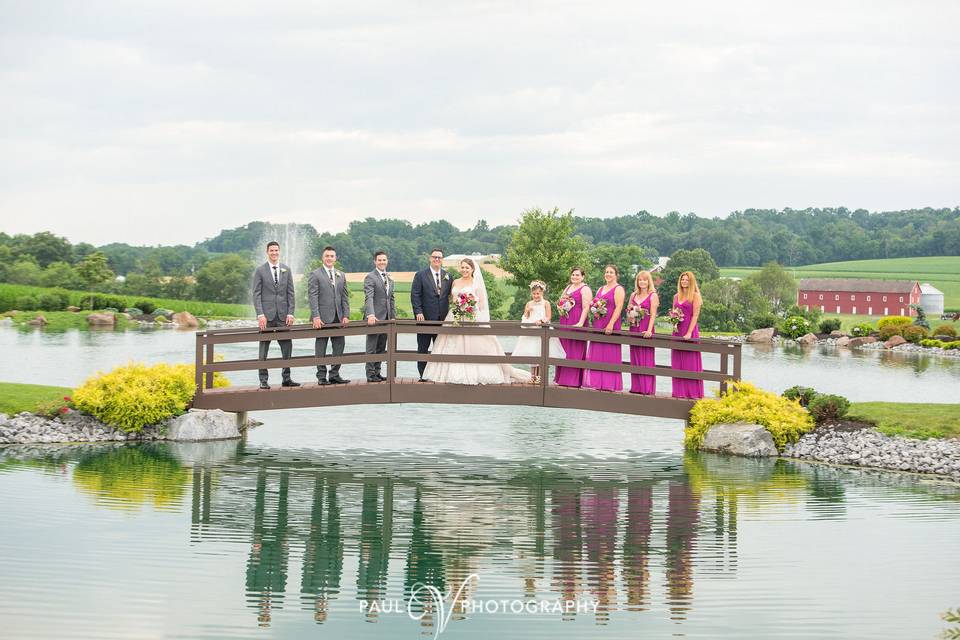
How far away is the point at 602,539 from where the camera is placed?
483 inches

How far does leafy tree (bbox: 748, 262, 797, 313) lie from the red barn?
41.6 feet

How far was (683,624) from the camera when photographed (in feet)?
30.6

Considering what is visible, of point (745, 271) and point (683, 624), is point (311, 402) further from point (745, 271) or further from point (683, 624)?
point (745, 271)

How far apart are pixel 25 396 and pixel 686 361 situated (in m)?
11.2

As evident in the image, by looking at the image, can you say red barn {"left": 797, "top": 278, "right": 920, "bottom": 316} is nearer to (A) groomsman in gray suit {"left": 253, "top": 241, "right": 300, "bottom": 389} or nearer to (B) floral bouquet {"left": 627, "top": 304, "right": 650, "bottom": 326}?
(B) floral bouquet {"left": 627, "top": 304, "right": 650, "bottom": 326}

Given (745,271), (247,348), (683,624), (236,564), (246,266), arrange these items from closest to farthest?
(683,624) < (236,564) < (247,348) < (246,266) < (745,271)

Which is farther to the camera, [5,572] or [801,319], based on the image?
[801,319]

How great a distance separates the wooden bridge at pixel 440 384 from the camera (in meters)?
17.6

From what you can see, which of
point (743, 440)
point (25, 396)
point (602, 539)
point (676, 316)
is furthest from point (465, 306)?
point (25, 396)

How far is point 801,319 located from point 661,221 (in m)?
58.9

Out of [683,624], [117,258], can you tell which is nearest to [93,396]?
[683,624]

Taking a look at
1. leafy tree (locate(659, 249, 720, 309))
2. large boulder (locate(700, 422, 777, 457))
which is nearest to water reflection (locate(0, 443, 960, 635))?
large boulder (locate(700, 422, 777, 457))

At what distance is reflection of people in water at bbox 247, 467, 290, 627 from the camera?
9.79 metres

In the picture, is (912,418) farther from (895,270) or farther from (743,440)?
(895,270)
